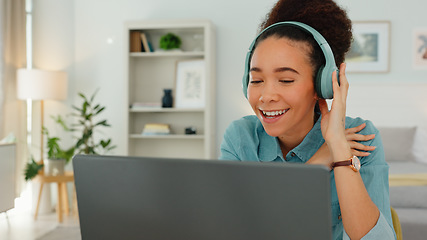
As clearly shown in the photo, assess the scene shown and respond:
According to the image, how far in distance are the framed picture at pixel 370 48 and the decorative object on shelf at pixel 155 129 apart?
6.37ft

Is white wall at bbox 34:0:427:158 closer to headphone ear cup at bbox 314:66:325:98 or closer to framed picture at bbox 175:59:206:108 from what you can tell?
framed picture at bbox 175:59:206:108

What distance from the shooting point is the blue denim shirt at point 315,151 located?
3.19 feet

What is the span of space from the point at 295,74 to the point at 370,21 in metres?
3.82

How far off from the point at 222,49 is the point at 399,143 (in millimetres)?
1934

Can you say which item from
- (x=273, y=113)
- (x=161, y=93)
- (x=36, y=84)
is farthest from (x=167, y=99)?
(x=273, y=113)

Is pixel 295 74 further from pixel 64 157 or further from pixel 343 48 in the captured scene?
pixel 64 157

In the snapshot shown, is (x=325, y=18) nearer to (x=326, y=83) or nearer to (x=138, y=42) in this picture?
(x=326, y=83)

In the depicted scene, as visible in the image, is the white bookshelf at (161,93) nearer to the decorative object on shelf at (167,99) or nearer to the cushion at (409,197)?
the decorative object on shelf at (167,99)

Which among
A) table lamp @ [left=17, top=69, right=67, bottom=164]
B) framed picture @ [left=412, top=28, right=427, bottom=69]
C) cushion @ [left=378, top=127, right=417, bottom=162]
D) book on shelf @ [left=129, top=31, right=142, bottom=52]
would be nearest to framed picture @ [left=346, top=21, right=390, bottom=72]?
framed picture @ [left=412, top=28, right=427, bottom=69]

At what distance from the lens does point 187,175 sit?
0.56 meters

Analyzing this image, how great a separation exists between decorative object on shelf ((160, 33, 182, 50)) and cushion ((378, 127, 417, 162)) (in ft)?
7.04

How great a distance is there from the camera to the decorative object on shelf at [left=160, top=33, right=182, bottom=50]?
4.29 m

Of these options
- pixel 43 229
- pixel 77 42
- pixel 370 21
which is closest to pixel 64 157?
pixel 43 229

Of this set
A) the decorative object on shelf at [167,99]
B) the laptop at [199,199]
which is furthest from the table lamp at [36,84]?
the laptop at [199,199]
